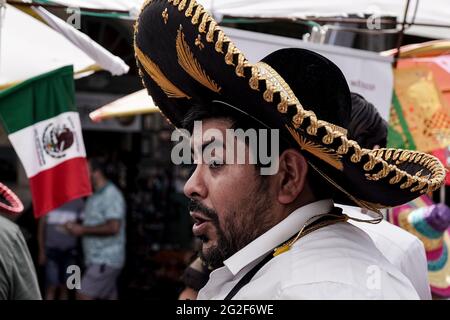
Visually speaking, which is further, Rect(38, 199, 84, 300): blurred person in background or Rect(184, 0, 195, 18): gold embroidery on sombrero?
Rect(38, 199, 84, 300): blurred person in background

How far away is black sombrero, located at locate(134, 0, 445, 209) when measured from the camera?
1769 mm

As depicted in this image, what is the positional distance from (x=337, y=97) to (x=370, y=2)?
2.62 m

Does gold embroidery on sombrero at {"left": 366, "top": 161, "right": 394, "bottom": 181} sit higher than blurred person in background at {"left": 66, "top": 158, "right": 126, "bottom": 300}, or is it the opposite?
gold embroidery on sombrero at {"left": 366, "top": 161, "right": 394, "bottom": 181}

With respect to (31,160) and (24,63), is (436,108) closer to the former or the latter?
(31,160)

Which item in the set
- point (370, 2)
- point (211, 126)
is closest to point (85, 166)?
point (370, 2)

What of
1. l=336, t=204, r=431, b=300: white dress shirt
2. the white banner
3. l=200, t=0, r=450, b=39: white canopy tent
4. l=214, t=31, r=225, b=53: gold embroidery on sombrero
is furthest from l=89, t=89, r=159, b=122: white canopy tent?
l=214, t=31, r=225, b=53: gold embroidery on sombrero

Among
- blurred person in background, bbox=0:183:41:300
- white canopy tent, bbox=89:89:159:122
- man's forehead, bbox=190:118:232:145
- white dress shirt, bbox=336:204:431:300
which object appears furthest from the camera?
white canopy tent, bbox=89:89:159:122

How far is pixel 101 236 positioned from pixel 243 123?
535 cm

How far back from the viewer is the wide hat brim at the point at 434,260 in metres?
3.77

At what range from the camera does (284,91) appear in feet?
6.15

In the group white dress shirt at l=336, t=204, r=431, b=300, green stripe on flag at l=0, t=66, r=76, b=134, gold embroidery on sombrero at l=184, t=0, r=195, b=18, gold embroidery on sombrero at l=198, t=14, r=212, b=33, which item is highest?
gold embroidery on sombrero at l=184, t=0, r=195, b=18

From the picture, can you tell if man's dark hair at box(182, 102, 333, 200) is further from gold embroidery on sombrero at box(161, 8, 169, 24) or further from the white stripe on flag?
the white stripe on flag

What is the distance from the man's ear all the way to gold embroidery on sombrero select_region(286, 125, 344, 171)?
0.25 ft

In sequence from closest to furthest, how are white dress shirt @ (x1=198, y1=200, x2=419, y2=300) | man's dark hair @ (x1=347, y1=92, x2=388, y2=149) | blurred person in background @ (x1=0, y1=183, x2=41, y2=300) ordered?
1. white dress shirt @ (x1=198, y1=200, x2=419, y2=300)
2. man's dark hair @ (x1=347, y1=92, x2=388, y2=149)
3. blurred person in background @ (x1=0, y1=183, x2=41, y2=300)
